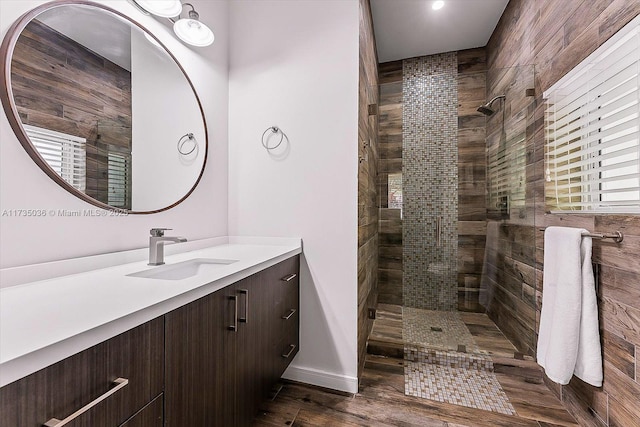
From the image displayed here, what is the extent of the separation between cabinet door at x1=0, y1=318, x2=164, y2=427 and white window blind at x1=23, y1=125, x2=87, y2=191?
29.8 inches

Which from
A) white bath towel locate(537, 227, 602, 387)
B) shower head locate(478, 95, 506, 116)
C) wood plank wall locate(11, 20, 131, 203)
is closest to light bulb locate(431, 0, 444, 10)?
shower head locate(478, 95, 506, 116)

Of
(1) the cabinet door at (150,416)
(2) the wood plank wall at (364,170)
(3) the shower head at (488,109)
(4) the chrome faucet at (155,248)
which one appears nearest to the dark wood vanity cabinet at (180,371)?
(1) the cabinet door at (150,416)

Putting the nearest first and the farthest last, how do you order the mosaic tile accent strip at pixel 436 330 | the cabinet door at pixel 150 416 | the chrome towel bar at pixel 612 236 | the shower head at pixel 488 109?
1. the cabinet door at pixel 150 416
2. the chrome towel bar at pixel 612 236
3. the mosaic tile accent strip at pixel 436 330
4. the shower head at pixel 488 109

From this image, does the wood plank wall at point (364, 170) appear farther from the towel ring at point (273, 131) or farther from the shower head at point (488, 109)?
the shower head at point (488, 109)

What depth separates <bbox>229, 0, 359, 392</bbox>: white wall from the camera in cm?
184

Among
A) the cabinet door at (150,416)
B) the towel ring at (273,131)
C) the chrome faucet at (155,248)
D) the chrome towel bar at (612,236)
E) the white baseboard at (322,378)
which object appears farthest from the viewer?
the towel ring at (273,131)

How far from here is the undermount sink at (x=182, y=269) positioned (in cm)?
131

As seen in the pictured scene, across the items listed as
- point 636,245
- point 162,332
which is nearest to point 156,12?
point 162,332

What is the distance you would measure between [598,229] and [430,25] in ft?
6.97

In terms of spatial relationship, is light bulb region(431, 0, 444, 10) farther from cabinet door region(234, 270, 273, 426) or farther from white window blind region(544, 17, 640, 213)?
cabinet door region(234, 270, 273, 426)

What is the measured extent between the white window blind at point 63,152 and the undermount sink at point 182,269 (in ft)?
1.40

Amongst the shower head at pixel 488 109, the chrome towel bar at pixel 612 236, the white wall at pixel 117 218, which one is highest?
the shower head at pixel 488 109

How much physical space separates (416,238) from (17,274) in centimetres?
249

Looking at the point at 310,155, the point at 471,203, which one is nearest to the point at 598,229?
the point at 471,203
